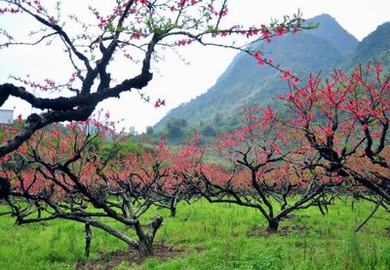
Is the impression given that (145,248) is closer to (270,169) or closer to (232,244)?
(232,244)

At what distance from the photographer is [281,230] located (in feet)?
55.8

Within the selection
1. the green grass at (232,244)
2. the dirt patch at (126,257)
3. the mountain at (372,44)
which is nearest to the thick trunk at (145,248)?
the dirt patch at (126,257)

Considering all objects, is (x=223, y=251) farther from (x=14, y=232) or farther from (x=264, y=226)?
(x=14, y=232)

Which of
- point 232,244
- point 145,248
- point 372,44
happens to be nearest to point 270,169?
point 232,244

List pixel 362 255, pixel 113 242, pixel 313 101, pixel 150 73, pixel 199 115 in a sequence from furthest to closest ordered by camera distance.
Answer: pixel 199 115 → pixel 113 242 → pixel 313 101 → pixel 362 255 → pixel 150 73

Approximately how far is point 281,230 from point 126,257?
693 centimetres

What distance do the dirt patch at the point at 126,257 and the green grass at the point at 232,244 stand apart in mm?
362

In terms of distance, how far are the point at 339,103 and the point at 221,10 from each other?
7.04 m

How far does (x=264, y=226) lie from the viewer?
1845cm

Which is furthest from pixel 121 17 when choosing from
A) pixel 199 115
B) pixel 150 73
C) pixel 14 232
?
pixel 199 115

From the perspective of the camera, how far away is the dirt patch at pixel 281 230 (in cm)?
1608

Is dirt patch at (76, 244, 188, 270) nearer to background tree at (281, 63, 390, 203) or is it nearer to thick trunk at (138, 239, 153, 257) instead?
thick trunk at (138, 239, 153, 257)

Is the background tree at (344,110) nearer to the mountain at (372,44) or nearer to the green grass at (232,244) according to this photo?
the green grass at (232,244)

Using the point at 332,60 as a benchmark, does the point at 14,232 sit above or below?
below
